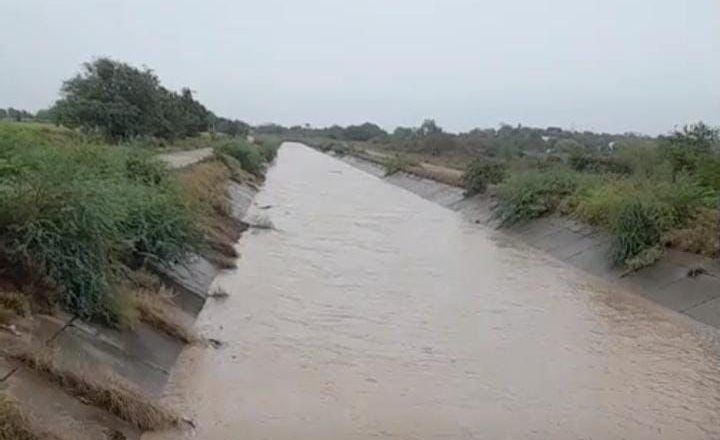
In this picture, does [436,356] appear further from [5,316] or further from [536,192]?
[536,192]

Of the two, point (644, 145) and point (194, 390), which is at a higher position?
point (644, 145)

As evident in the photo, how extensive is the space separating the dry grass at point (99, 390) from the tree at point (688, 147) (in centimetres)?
1869

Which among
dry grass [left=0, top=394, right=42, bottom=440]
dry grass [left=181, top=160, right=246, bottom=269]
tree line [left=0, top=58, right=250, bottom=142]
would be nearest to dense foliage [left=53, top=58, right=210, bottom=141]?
tree line [left=0, top=58, right=250, bottom=142]

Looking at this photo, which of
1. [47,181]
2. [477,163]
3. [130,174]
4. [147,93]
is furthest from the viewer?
[147,93]

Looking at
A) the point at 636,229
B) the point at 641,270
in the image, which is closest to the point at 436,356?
the point at 641,270

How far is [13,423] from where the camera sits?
541cm

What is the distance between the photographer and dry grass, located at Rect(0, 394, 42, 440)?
17.4 feet

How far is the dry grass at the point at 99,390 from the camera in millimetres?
6820

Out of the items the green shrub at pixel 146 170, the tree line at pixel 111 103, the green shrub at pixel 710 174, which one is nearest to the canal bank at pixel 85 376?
the green shrub at pixel 146 170

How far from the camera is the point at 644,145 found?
30141mm

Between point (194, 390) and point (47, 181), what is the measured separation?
3.05m

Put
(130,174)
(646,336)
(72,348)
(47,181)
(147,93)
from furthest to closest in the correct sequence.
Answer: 1. (147,93)
2. (130,174)
3. (646,336)
4. (47,181)
5. (72,348)

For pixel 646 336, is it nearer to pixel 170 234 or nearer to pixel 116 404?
pixel 170 234

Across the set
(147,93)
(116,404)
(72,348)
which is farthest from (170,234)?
(147,93)
